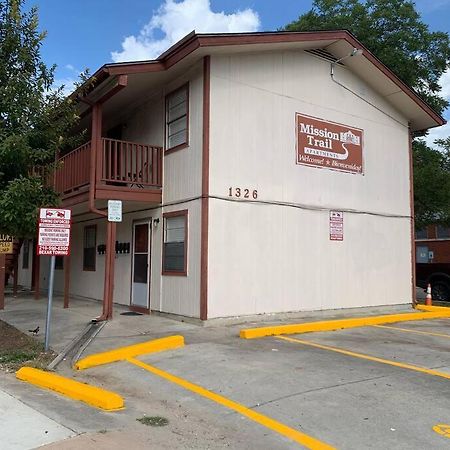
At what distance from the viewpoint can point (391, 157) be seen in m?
15.6

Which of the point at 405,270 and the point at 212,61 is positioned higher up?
the point at 212,61

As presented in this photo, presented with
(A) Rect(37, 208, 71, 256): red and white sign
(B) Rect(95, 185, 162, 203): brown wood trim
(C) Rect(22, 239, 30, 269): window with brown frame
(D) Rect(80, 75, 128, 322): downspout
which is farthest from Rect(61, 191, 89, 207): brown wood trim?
(C) Rect(22, 239, 30, 269): window with brown frame

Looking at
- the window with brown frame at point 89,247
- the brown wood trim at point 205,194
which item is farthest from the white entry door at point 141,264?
the window with brown frame at point 89,247

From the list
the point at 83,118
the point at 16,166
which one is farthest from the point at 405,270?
the point at 16,166

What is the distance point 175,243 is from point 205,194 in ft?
5.56

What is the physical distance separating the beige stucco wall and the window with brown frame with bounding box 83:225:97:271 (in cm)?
657

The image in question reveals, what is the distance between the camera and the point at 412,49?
20.6m

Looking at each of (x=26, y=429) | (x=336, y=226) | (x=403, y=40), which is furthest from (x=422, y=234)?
(x=26, y=429)

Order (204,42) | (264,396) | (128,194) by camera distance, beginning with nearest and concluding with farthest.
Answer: (264,396)
(204,42)
(128,194)

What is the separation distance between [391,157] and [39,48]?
34.3 feet

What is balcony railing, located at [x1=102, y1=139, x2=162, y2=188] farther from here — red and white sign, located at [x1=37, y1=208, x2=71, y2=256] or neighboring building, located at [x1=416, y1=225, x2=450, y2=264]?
neighboring building, located at [x1=416, y1=225, x2=450, y2=264]

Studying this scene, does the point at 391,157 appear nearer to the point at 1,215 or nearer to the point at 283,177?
the point at 283,177

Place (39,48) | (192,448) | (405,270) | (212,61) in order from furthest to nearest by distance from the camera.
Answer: (405,270)
(212,61)
(39,48)
(192,448)

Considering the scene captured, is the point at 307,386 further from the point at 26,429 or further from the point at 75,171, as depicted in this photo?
the point at 75,171
